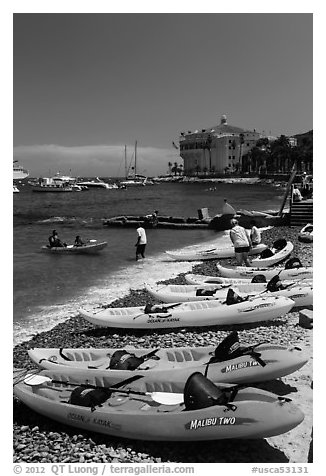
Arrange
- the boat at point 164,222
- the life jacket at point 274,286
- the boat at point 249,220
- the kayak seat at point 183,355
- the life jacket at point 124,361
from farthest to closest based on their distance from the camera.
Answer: the boat at point 164,222
the boat at point 249,220
the life jacket at point 274,286
the kayak seat at point 183,355
the life jacket at point 124,361

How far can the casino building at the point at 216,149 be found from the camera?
90.4 metres

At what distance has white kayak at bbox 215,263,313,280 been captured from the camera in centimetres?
1019

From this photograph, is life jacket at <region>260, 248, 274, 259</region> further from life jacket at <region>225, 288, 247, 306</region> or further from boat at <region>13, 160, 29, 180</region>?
boat at <region>13, 160, 29, 180</region>

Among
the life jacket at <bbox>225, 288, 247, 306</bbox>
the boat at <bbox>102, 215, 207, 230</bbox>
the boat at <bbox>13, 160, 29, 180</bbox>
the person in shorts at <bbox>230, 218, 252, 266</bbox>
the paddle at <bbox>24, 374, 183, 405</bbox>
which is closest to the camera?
the paddle at <bbox>24, 374, 183, 405</bbox>

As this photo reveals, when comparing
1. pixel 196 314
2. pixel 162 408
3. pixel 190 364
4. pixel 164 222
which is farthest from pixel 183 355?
pixel 164 222

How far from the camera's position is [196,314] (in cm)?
776

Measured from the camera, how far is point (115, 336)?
8.05 metres

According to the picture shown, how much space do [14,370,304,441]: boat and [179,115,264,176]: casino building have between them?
273ft

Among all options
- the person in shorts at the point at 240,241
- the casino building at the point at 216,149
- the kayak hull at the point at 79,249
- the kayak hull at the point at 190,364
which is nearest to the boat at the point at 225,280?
the person in shorts at the point at 240,241

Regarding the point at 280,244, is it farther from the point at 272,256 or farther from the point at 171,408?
the point at 171,408

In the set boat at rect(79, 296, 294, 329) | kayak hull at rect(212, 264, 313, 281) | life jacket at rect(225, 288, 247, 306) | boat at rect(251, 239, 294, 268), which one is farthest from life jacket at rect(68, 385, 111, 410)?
boat at rect(251, 239, 294, 268)

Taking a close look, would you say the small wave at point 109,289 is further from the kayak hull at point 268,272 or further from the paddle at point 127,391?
the paddle at point 127,391

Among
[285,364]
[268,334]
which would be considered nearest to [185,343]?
[268,334]

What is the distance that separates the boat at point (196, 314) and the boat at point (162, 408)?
2220 mm
